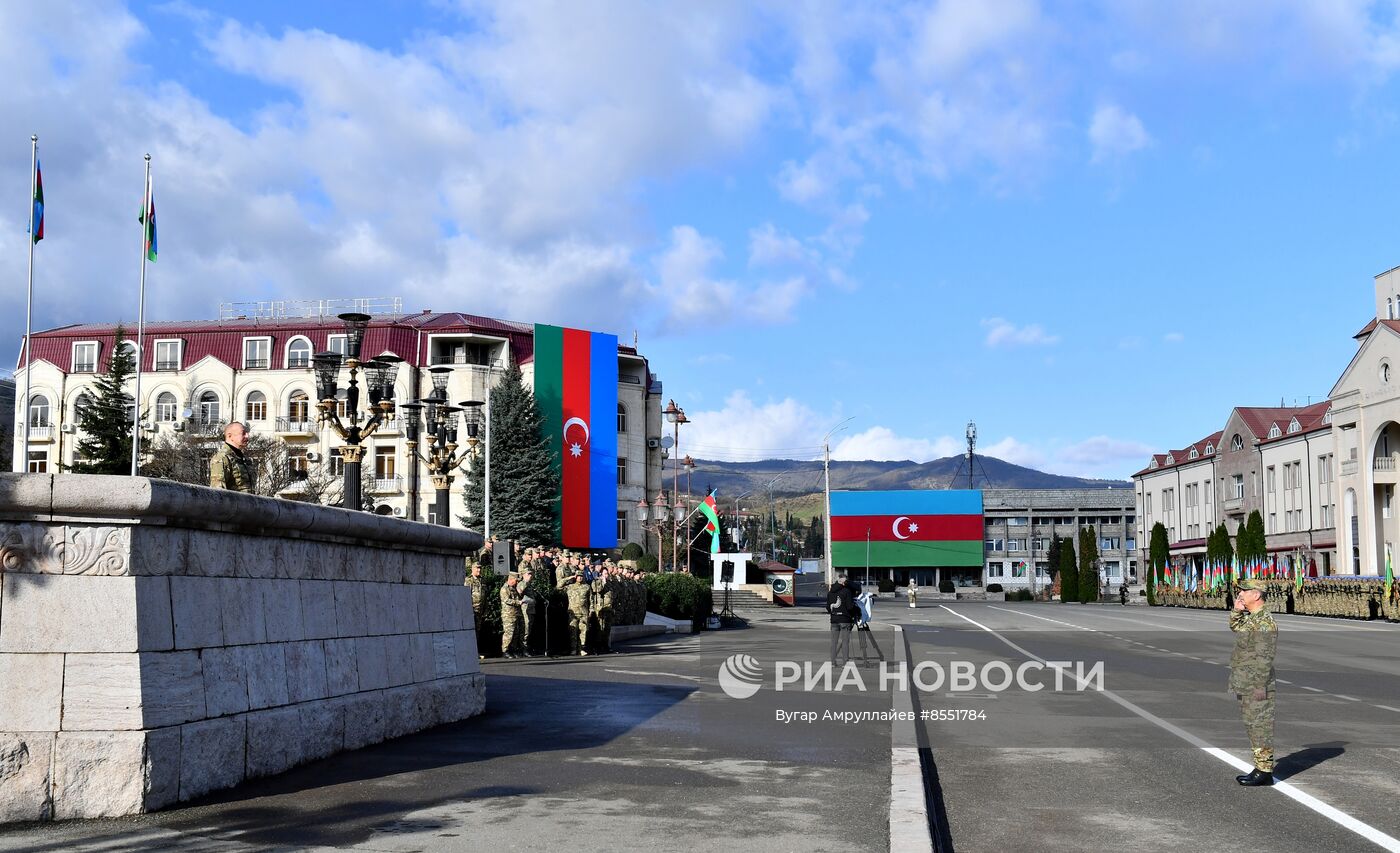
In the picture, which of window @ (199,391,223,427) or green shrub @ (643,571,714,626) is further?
window @ (199,391,223,427)

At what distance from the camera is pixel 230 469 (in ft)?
33.8

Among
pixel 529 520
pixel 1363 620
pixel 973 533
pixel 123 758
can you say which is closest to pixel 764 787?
pixel 123 758

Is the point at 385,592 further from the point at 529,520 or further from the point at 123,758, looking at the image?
the point at 529,520

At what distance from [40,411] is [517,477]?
28496 mm

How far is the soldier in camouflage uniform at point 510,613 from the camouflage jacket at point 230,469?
11648 mm

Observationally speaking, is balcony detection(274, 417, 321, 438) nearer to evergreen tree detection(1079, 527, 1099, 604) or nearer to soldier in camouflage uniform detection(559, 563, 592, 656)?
soldier in camouflage uniform detection(559, 563, 592, 656)

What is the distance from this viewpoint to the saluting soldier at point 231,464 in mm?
10148

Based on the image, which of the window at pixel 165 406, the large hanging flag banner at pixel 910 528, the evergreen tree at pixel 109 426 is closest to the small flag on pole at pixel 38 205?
the evergreen tree at pixel 109 426

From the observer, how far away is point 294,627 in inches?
362

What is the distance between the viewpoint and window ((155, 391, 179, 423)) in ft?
239

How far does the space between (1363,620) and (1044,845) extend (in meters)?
53.7

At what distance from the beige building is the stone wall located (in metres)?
62.1

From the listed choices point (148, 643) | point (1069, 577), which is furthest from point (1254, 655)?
point (1069, 577)

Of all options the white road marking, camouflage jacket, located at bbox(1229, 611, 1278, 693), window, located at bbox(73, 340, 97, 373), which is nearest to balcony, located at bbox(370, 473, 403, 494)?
window, located at bbox(73, 340, 97, 373)
